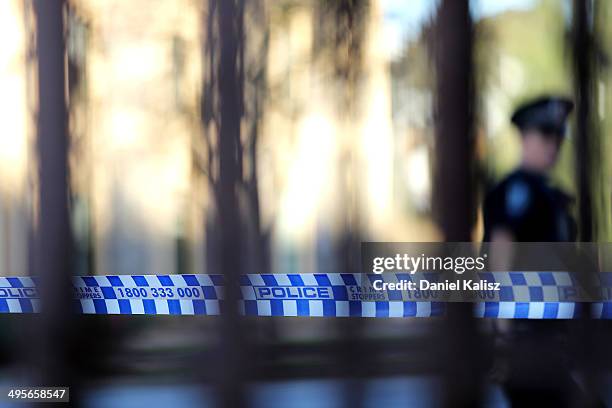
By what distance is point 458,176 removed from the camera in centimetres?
321

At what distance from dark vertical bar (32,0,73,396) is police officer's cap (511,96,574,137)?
1.91 meters

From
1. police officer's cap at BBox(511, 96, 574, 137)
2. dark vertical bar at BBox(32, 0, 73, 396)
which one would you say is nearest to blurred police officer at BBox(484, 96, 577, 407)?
police officer's cap at BBox(511, 96, 574, 137)

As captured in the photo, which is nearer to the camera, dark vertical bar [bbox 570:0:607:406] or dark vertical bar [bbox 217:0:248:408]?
dark vertical bar [bbox 570:0:607:406]

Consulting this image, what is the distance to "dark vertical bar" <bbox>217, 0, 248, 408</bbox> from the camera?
3.30m

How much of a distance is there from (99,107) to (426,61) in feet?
4.51

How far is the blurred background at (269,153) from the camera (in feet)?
10.5

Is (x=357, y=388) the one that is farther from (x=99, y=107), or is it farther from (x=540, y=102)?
(x=99, y=107)

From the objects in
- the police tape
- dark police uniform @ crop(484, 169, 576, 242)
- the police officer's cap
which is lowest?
the police tape

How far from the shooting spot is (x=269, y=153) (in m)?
3.27

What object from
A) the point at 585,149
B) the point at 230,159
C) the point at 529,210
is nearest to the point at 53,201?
the point at 230,159

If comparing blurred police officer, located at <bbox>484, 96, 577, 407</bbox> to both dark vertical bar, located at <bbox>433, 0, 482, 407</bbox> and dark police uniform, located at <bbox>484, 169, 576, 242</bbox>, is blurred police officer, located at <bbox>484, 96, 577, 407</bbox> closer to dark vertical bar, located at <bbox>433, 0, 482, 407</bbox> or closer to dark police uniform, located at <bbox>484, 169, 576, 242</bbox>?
dark police uniform, located at <bbox>484, 169, 576, 242</bbox>

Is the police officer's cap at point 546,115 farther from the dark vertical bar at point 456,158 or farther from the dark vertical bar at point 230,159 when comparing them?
the dark vertical bar at point 230,159

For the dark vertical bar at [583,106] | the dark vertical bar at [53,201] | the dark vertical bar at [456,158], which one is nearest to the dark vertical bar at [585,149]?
the dark vertical bar at [583,106]

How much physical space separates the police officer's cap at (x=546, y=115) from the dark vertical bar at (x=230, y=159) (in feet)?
3.75
